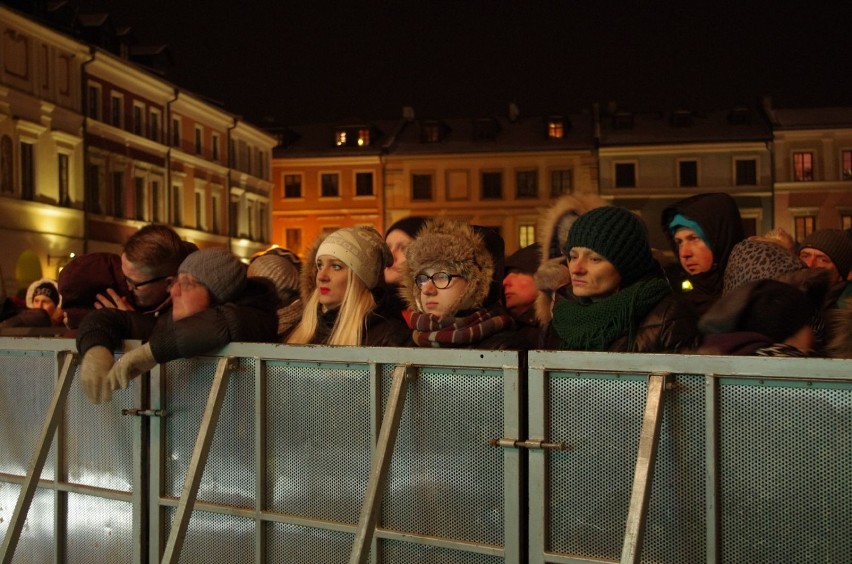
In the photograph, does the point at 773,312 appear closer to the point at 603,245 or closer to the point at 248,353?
the point at 603,245

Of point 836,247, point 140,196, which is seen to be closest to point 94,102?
point 140,196

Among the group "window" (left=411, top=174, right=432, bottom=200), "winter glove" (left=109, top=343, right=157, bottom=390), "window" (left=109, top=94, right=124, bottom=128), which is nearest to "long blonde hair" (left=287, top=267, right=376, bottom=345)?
"winter glove" (left=109, top=343, right=157, bottom=390)

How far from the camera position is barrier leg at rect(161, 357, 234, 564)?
3723 millimetres

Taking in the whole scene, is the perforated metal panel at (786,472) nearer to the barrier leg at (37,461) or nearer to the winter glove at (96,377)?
the winter glove at (96,377)

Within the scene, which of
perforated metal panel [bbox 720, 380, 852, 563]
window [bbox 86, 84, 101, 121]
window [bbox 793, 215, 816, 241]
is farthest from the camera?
window [bbox 793, 215, 816, 241]

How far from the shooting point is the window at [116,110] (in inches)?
1612

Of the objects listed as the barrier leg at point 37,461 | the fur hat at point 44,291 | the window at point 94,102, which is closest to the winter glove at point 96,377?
the barrier leg at point 37,461

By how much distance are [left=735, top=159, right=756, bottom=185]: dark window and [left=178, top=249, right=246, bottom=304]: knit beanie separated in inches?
2095

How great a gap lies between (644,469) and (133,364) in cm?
223

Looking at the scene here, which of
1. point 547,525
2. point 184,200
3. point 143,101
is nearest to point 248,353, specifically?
point 547,525

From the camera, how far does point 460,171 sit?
58.1 m

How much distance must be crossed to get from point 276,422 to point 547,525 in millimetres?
1203

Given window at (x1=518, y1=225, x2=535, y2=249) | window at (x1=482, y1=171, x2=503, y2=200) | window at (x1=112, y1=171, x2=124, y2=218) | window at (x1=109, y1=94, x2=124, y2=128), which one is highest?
window at (x1=109, y1=94, x2=124, y2=128)

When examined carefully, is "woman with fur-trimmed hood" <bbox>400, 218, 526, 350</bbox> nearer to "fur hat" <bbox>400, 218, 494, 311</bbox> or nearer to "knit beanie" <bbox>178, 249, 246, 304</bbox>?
"fur hat" <bbox>400, 218, 494, 311</bbox>
